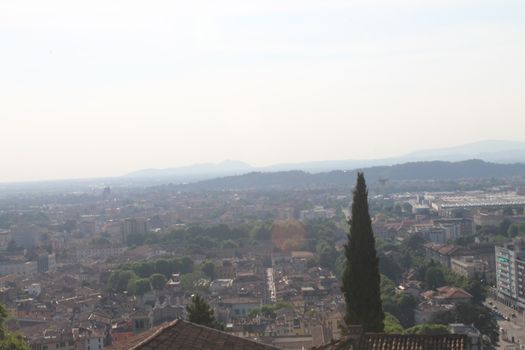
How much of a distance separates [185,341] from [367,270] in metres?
8.53

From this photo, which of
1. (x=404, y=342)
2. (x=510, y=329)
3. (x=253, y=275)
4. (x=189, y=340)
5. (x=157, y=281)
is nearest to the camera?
(x=189, y=340)

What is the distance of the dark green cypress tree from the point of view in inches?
574

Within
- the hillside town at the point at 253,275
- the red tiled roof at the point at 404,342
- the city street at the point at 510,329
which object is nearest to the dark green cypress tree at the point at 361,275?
the hillside town at the point at 253,275

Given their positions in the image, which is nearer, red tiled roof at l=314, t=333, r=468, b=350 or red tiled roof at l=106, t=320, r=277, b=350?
red tiled roof at l=106, t=320, r=277, b=350

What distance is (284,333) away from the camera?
1241 inches

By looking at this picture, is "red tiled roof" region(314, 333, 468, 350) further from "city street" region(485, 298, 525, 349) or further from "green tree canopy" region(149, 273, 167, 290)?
"green tree canopy" region(149, 273, 167, 290)

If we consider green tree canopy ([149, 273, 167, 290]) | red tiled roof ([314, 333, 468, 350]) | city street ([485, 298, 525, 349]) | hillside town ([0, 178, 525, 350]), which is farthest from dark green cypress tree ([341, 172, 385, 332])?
green tree canopy ([149, 273, 167, 290])

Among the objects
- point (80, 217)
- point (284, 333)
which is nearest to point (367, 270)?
point (284, 333)

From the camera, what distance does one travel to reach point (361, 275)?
584 inches

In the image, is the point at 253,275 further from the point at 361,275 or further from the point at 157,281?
the point at 361,275

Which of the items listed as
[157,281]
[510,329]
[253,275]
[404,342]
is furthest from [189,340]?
[253,275]

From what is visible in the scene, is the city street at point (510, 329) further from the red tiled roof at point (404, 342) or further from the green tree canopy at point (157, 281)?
the red tiled roof at point (404, 342)

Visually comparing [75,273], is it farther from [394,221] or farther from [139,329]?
[394,221]

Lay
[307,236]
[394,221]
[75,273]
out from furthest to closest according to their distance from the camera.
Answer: [394,221] < [307,236] < [75,273]
